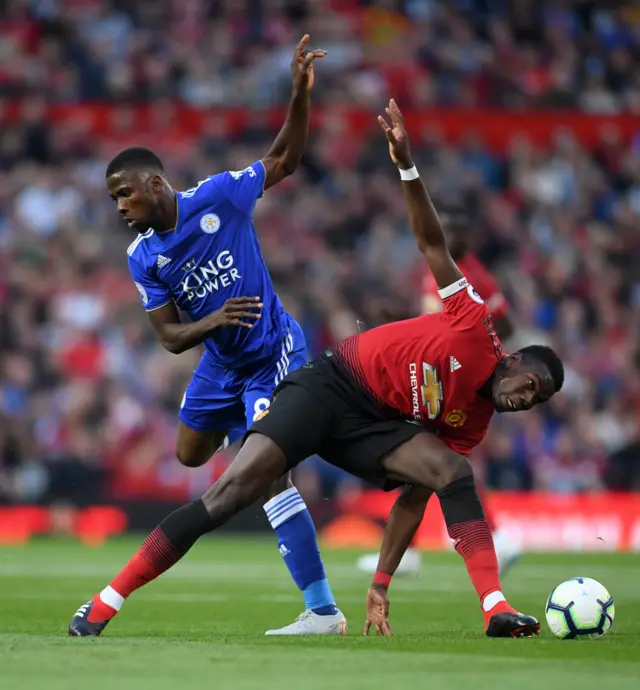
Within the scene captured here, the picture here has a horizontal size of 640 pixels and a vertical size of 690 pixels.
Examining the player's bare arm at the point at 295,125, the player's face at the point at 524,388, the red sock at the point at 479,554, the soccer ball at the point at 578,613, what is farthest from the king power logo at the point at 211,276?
the soccer ball at the point at 578,613

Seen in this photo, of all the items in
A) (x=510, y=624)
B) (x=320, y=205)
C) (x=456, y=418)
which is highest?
(x=320, y=205)

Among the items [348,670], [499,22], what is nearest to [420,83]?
[499,22]

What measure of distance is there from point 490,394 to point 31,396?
1124 centimetres

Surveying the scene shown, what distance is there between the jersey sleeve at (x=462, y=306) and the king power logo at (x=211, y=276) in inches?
53.3

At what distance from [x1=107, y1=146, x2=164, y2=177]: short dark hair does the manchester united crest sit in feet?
6.40

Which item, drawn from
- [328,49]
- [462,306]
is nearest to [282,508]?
[462,306]

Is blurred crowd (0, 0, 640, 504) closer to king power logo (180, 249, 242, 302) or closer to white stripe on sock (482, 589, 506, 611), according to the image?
king power logo (180, 249, 242, 302)

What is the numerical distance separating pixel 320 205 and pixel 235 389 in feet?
40.4

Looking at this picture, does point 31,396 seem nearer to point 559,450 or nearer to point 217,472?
point 217,472

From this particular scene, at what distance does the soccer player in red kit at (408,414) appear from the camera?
248 inches

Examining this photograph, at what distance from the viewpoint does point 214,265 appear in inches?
288

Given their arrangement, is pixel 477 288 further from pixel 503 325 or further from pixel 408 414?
pixel 408 414

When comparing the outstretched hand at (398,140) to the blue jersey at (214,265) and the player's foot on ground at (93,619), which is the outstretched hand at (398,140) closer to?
the blue jersey at (214,265)

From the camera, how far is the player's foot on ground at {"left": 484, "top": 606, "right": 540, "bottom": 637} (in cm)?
611
